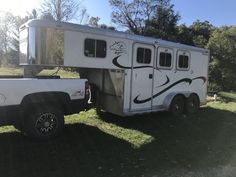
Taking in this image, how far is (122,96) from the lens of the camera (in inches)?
315

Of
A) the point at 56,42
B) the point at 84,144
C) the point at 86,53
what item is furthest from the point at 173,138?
the point at 56,42

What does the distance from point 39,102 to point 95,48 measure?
6.71 ft

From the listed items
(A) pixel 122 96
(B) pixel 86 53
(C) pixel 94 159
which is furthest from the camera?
(A) pixel 122 96

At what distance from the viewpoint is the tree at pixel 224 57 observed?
21578 millimetres

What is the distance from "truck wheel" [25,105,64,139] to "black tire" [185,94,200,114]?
16.7 feet

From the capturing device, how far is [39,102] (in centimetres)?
637

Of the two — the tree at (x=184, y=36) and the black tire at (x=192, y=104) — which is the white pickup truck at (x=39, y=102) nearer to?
the black tire at (x=192, y=104)

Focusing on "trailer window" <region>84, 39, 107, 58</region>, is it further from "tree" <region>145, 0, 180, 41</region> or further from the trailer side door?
"tree" <region>145, 0, 180, 41</region>

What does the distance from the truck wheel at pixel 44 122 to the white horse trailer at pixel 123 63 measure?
1.12 meters

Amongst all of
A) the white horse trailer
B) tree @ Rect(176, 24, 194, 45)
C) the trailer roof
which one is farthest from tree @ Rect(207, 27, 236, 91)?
the trailer roof

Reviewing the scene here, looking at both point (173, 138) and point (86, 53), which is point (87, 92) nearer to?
point (86, 53)

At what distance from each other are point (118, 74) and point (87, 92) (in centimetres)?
124

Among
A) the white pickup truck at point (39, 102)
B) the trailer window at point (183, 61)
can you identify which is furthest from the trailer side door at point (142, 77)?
the white pickup truck at point (39, 102)

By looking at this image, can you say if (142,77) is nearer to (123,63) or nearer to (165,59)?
(123,63)
